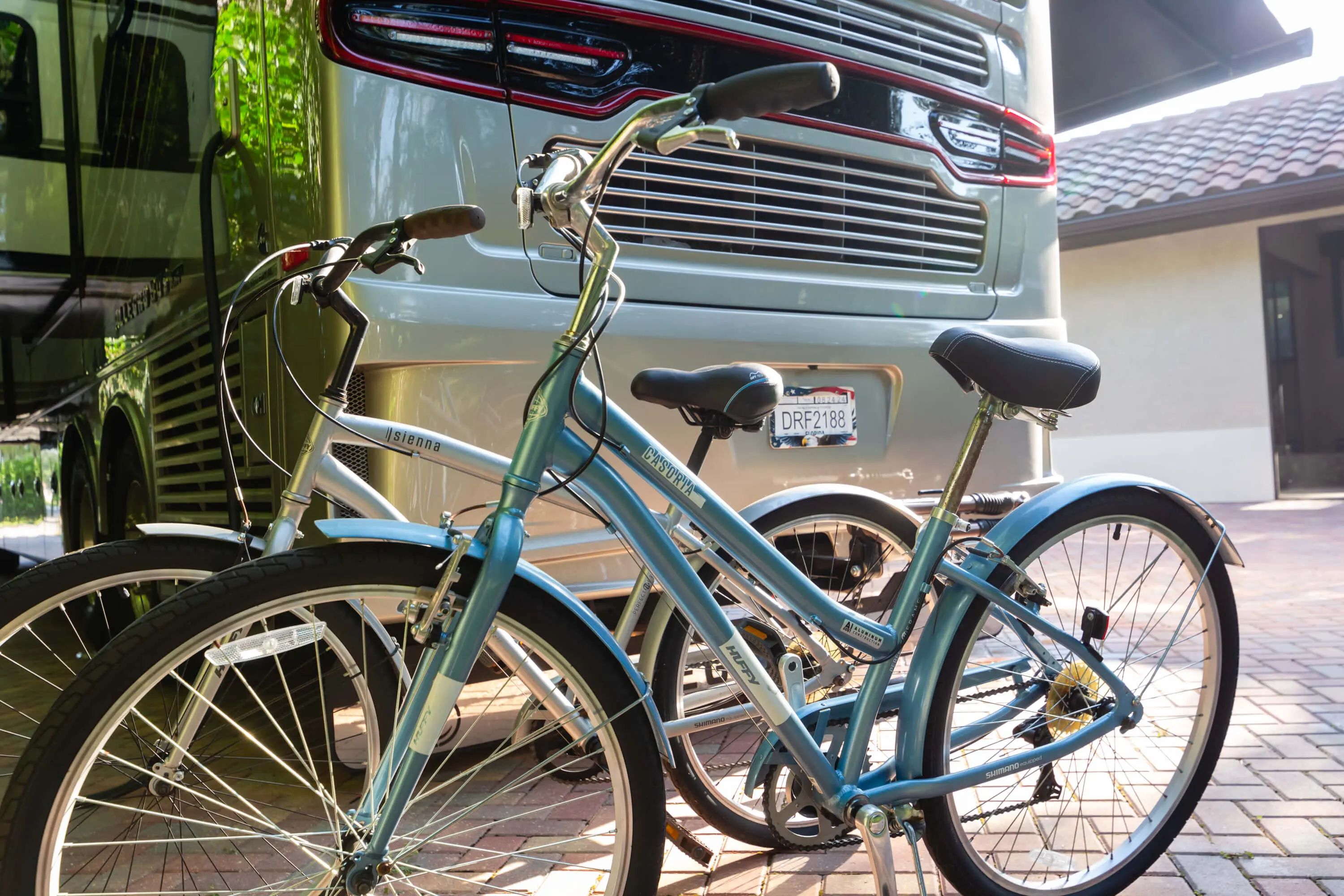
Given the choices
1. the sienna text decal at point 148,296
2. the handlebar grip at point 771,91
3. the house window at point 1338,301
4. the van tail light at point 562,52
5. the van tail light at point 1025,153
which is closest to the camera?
the handlebar grip at point 771,91

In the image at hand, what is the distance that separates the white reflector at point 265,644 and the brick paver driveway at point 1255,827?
3.57 feet

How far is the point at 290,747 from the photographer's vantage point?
175 cm

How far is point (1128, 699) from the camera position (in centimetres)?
218

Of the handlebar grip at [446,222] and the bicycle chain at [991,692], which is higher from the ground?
the handlebar grip at [446,222]

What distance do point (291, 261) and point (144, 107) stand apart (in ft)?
4.55

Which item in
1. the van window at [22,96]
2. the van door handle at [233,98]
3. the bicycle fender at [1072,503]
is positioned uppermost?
the van window at [22,96]

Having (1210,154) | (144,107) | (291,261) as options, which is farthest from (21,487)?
(1210,154)

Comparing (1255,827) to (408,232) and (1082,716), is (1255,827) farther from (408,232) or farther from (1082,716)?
(408,232)

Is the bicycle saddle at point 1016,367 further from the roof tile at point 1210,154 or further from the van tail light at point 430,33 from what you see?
the roof tile at point 1210,154

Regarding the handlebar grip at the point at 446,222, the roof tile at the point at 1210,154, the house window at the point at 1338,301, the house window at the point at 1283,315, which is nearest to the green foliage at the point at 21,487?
the handlebar grip at the point at 446,222

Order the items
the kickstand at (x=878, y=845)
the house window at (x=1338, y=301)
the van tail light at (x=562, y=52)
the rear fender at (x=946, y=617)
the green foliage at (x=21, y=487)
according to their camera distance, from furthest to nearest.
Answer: the house window at (x=1338, y=301) < the green foliage at (x=21, y=487) < the van tail light at (x=562, y=52) < the rear fender at (x=946, y=617) < the kickstand at (x=878, y=845)

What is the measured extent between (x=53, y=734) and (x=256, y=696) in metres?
0.37

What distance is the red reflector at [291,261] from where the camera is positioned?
7.37 feet

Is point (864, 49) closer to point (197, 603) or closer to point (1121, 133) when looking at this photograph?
point (197, 603)
